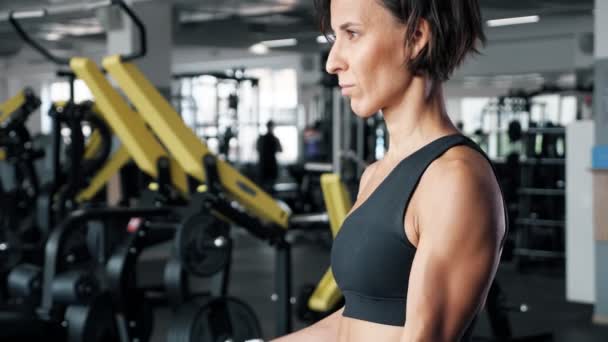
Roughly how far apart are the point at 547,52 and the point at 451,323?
501 inches

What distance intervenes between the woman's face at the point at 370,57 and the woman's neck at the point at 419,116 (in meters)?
0.01

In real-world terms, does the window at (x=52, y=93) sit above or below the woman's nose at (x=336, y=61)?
above

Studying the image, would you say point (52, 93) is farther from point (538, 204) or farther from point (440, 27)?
point (440, 27)

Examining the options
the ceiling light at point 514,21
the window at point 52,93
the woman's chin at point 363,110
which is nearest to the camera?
the woman's chin at point 363,110

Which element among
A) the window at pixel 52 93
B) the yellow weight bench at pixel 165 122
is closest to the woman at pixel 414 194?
the yellow weight bench at pixel 165 122

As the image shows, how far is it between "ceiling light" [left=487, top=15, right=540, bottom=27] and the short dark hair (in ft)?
35.7

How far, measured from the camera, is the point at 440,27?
2.78 feet

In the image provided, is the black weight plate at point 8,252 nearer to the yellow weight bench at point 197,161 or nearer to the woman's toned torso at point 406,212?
the yellow weight bench at point 197,161

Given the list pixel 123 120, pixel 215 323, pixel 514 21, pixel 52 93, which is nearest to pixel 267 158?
pixel 514 21

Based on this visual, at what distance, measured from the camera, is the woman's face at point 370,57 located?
0.86 meters

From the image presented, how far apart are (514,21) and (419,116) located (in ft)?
37.1

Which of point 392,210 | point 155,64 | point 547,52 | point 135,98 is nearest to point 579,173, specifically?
point 135,98

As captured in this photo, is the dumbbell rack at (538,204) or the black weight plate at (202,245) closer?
the black weight plate at (202,245)

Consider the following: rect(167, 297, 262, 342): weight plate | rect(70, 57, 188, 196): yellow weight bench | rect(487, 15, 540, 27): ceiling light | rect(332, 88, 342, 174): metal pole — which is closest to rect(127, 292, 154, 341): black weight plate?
rect(167, 297, 262, 342): weight plate
